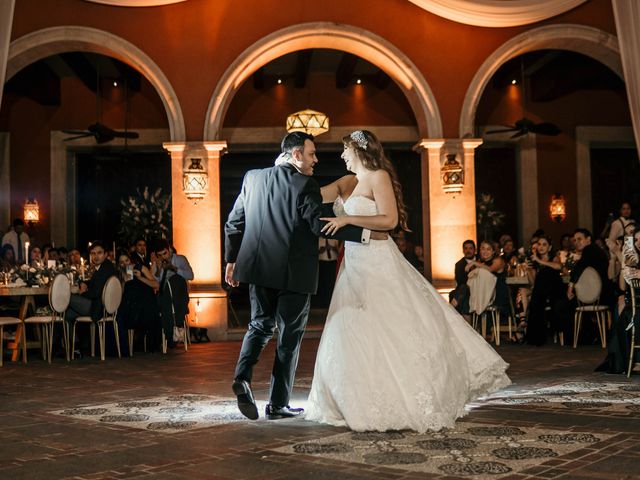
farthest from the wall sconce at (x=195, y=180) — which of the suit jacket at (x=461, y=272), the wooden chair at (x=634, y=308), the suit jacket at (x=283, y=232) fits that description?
the suit jacket at (x=283, y=232)

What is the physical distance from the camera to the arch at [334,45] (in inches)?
440

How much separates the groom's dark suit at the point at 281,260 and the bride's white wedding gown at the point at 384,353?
188mm

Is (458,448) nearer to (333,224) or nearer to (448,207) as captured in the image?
(333,224)

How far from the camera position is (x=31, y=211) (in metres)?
14.8

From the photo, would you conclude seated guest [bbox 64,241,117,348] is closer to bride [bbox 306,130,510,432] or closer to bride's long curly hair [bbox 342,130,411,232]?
bride [bbox 306,130,510,432]

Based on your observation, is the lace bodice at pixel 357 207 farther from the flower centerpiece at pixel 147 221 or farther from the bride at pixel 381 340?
the flower centerpiece at pixel 147 221

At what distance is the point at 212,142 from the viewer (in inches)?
436

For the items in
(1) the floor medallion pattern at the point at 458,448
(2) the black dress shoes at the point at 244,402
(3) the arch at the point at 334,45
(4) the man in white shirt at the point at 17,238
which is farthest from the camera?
(4) the man in white shirt at the point at 17,238

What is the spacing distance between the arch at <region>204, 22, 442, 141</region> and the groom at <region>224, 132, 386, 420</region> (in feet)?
21.5

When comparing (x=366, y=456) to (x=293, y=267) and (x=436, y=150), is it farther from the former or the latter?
(x=436, y=150)

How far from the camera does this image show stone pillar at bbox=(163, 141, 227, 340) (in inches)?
436

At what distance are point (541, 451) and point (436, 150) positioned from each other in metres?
7.96

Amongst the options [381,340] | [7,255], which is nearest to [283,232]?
[381,340]

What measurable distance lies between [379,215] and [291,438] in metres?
1.33
